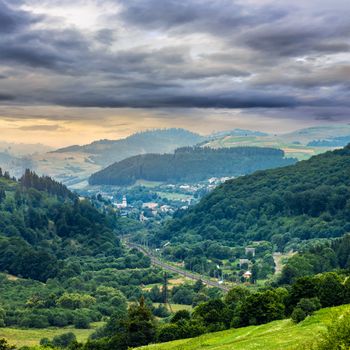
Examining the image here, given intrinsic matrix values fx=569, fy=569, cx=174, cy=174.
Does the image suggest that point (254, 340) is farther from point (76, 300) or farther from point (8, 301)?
point (8, 301)

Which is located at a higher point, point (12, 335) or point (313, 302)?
point (313, 302)

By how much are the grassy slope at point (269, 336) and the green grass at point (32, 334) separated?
69.3 metres

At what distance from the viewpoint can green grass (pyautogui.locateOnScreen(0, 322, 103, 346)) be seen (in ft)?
438

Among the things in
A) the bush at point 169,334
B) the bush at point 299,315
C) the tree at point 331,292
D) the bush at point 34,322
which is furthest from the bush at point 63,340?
the bush at point 299,315

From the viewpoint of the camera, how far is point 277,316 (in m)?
77.1

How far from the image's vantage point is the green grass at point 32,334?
134 meters

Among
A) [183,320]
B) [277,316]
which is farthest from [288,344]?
[183,320]

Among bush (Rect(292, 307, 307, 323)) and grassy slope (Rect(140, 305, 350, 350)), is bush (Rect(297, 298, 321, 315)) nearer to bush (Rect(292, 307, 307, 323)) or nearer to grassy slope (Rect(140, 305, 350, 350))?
grassy slope (Rect(140, 305, 350, 350))

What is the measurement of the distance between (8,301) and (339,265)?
111960 millimetres

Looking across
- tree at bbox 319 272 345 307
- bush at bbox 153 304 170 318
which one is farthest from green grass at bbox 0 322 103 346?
tree at bbox 319 272 345 307

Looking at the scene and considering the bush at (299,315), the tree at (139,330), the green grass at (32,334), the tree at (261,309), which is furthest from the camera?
the green grass at (32,334)

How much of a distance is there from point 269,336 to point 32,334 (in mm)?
100650

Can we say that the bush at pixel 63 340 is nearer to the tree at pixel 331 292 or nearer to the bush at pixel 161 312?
the bush at pixel 161 312

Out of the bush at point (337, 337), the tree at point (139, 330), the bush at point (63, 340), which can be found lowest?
the bush at point (63, 340)
